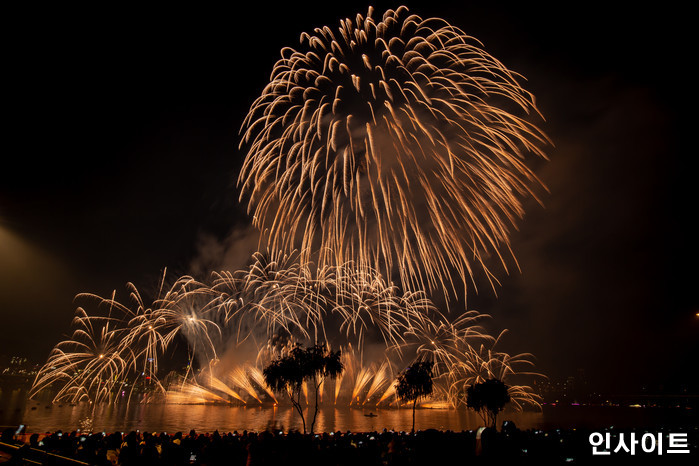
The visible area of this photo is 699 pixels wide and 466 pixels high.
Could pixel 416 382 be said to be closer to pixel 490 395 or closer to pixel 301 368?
pixel 490 395

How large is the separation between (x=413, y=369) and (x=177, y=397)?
106 metres

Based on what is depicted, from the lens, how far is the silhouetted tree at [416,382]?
108 ft

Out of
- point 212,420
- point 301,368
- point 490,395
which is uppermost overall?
point 301,368

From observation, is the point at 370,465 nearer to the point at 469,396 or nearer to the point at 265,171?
the point at 265,171

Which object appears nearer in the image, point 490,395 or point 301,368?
point 301,368

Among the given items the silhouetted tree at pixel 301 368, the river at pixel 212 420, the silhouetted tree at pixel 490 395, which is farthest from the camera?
the river at pixel 212 420

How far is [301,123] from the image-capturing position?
81.7 feet

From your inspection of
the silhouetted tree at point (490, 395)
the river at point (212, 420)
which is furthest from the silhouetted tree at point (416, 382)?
the river at point (212, 420)

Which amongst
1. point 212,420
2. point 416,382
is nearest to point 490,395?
point 416,382

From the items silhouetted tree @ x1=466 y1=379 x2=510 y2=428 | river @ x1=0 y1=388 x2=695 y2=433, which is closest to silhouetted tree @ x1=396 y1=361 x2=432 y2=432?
silhouetted tree @ x1=466 y1=379 x2=510 y2=428

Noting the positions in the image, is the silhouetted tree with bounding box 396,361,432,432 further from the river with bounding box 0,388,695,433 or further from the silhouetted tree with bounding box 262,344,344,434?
the river with bounding box 0,388,695,433

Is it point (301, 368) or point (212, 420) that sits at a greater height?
point (301, 368)

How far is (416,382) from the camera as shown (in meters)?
32.7

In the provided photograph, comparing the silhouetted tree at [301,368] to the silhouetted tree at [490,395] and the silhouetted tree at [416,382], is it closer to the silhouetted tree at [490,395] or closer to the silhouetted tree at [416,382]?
the silhouetted tree at [416,382]
